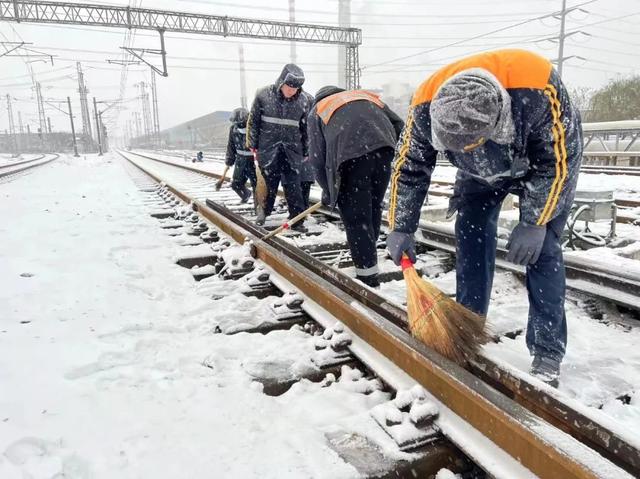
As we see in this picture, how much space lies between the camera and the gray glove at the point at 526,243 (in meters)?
2.05

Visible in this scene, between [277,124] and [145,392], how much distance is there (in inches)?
165

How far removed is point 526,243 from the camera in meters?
2.07

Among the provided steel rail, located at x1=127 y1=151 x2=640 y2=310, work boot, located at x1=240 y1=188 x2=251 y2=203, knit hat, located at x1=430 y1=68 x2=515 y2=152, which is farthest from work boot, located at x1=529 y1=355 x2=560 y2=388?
work boot, located at x1=240 y1=188 x2=251 y2=203

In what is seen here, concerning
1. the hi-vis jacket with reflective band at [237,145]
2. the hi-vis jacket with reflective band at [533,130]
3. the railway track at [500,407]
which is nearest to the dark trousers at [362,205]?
the railway track at [500,407]

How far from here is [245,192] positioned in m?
8.18

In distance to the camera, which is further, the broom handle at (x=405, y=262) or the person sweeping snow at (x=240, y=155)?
the person sweeping snow at (x=240, y=155)

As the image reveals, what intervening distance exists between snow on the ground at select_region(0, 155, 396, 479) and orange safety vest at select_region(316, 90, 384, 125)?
1558mm

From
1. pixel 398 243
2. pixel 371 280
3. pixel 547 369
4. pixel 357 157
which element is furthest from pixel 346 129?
pixel 547 369

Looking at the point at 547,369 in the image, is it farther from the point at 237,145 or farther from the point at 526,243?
the point at 237,145

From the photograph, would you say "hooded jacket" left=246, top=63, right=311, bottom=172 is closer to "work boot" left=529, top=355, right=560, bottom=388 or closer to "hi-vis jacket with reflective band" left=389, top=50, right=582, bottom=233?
"hi-vis jacket with reflective band" left=389, top=50, right=582, bottom=233

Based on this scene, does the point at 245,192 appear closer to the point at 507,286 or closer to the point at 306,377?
the point at 507,286

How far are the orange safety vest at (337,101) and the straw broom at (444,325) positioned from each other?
69.8 inches

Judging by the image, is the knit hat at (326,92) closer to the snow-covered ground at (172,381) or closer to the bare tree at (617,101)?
the snow-covered ground at (172,381)

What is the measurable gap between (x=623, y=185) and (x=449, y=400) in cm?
1033
